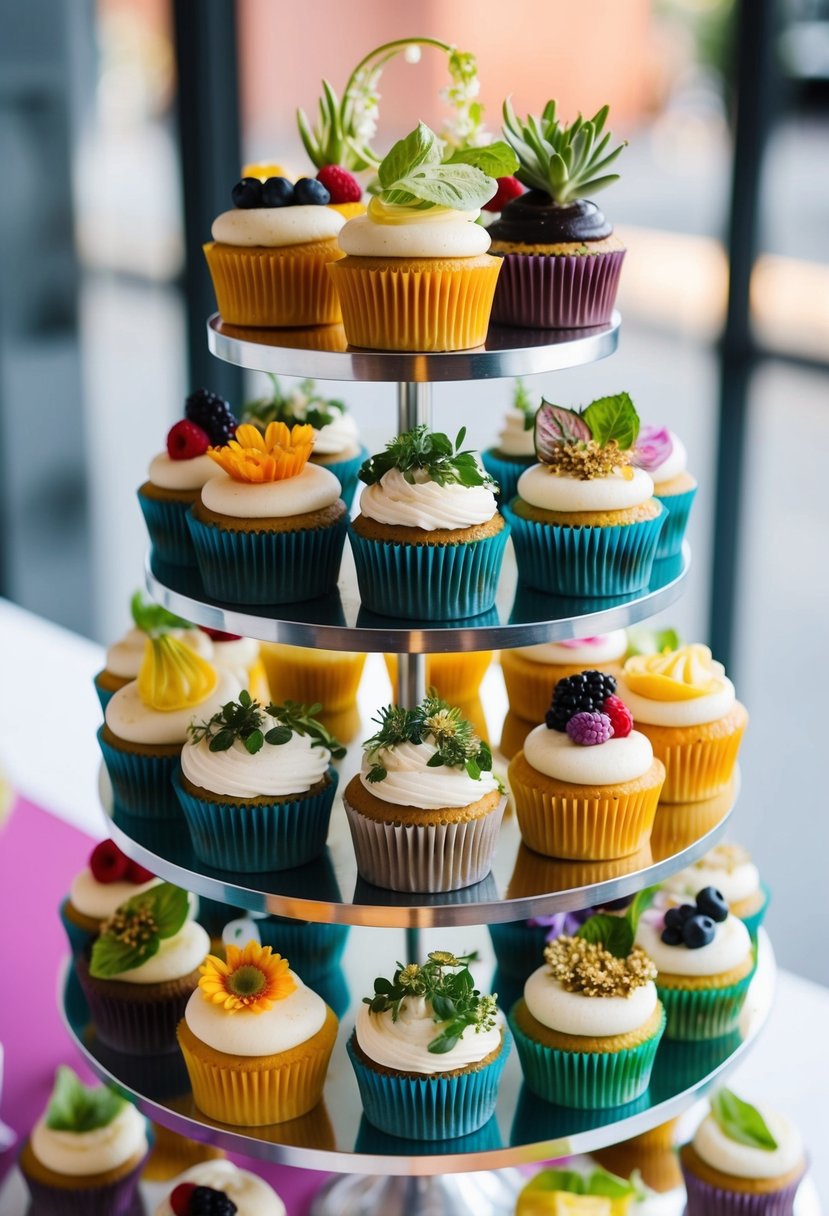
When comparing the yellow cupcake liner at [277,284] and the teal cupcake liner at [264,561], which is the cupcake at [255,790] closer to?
the teal cupcake liner at [264,561]

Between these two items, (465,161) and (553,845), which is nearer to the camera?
(465,161)

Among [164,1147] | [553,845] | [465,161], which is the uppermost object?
[465,161]

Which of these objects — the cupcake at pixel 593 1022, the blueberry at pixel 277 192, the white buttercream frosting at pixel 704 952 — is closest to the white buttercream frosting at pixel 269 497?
the blueberry at pixel 277 192

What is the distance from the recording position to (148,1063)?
1936 mm

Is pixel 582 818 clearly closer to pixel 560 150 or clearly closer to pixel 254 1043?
pixel 254 1043

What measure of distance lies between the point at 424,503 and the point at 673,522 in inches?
17.6

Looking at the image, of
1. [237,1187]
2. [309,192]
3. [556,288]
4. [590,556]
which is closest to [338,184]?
[309,192]

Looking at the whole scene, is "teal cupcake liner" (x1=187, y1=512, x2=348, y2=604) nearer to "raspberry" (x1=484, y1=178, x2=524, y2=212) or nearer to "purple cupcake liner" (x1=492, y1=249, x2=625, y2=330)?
"purple cupcake liner" (x1=492, y1=249, x2=625, y2=330)

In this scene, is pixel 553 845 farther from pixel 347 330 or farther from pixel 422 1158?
pixel 347 330

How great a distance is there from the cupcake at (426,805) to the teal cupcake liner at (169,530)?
383mm

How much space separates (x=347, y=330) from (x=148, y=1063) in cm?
95

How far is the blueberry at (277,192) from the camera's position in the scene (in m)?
1.78

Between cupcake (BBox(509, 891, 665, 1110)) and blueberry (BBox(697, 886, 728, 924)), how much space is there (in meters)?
0.15

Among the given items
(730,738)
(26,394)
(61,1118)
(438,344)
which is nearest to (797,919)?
(730,738)
